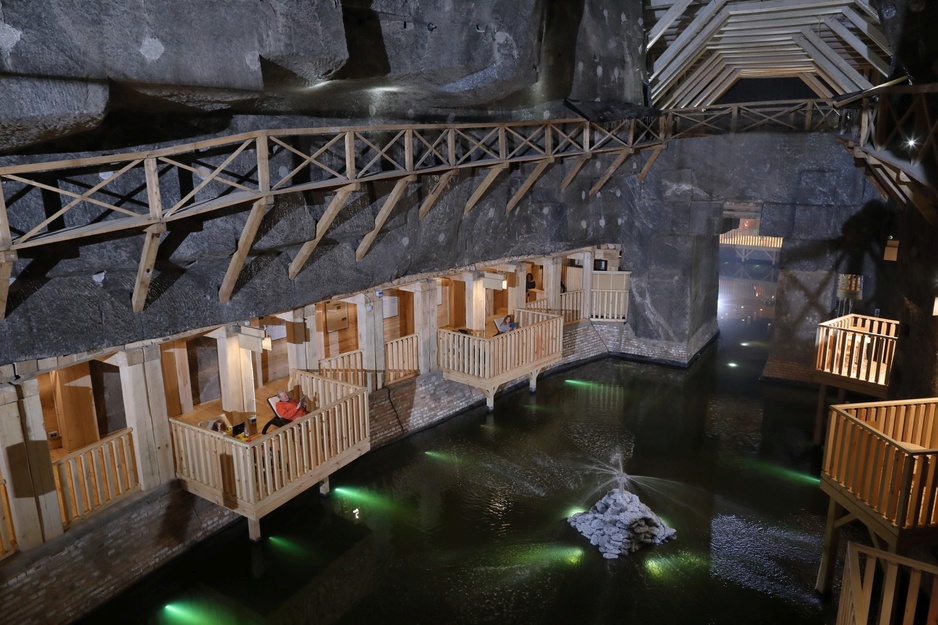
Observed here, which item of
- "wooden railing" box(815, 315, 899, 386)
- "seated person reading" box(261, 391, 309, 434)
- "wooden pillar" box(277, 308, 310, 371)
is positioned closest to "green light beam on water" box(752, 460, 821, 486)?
"wooden railing" box(815, 315, 899, 386)

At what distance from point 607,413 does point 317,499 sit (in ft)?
19.8

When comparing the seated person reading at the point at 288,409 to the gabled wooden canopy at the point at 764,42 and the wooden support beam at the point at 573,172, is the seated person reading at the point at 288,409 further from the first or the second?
the gabled wooden canopy at the point at 764,42

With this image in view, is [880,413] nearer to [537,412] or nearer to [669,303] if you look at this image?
[537,412]

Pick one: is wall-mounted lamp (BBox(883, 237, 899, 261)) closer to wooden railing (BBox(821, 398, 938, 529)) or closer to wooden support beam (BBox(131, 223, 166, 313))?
wooden railing (BBox(821, 398, 938, 529))

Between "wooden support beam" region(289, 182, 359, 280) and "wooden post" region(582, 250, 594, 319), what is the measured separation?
29.3ft

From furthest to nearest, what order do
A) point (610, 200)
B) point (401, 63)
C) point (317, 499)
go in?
1. point (610, 200)
2. point (317, 499)
3. point (401, 63)

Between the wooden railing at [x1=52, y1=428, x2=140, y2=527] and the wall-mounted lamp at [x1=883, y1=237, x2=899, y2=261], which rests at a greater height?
the wall-mounted lamp at [x1=883, y1=237, x2=899, y2=261]

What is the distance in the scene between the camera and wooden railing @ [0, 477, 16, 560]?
6.55 meters

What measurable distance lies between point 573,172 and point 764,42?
5.69m

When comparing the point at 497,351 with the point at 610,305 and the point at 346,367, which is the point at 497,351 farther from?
the point at 610,305

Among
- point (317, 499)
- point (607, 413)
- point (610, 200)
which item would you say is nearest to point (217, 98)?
point (317, 499)

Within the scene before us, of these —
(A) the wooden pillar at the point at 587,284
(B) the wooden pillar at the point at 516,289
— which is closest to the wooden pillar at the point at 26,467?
(B) the wooden pillar at the point at 516,289

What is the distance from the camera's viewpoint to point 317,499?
31.9 feet

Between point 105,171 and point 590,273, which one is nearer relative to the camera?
point 105,171
